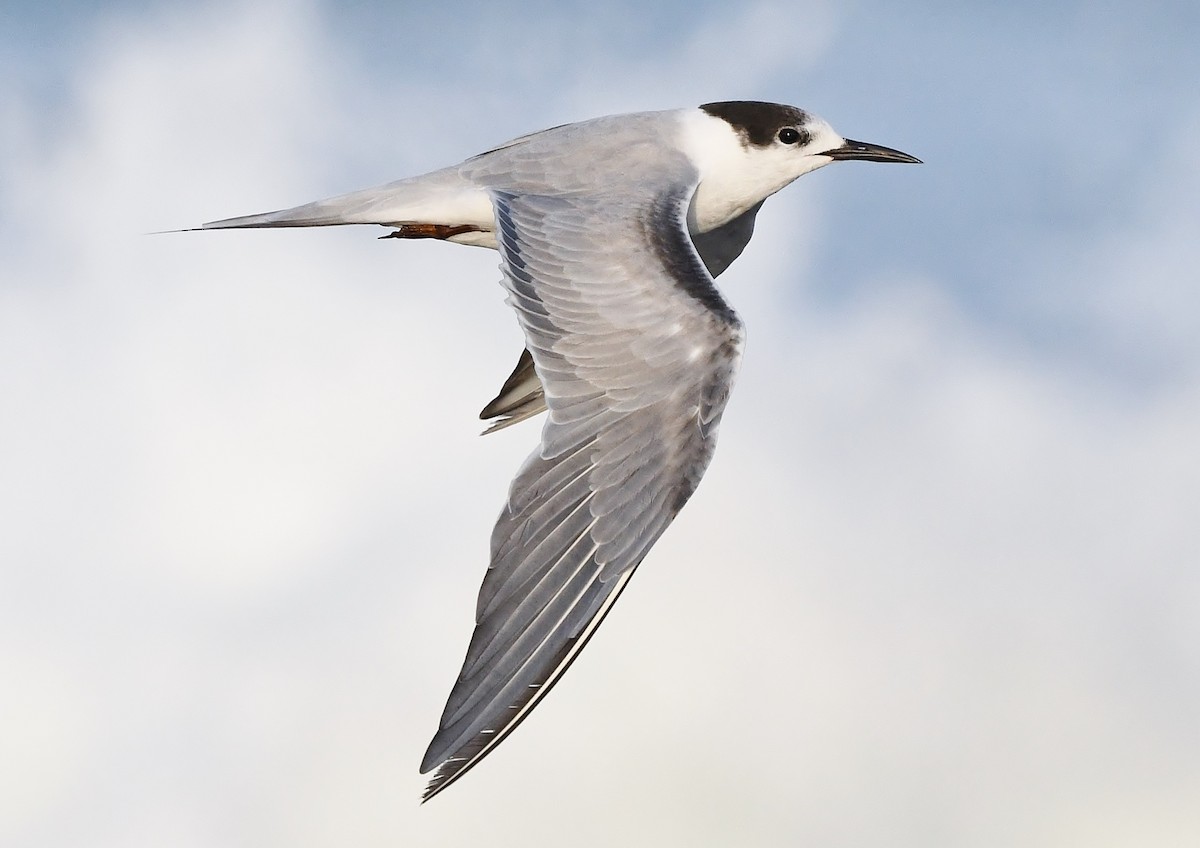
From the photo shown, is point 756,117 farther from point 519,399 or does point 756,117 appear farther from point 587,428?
point 587,428

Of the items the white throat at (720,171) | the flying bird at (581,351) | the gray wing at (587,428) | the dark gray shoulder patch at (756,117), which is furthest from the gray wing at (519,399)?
the gray wing at (587,428)

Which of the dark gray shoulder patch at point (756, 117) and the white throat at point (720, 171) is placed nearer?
the white throat at point (720, 171)

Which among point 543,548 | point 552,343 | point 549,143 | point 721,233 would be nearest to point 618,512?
point 543,548

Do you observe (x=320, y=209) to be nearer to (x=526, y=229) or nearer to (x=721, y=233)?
(x=526, y=229)

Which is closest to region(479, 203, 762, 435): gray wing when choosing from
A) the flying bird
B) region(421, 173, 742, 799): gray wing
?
the flying bird

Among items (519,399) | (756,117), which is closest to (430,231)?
(519,399)

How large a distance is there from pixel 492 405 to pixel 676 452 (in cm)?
196

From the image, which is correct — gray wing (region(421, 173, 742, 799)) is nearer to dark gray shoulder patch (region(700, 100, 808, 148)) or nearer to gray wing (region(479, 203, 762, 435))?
gray wing (region(479, 203, 762, 435))

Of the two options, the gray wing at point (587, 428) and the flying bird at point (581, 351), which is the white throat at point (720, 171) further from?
the gray wing at point (587, 428)

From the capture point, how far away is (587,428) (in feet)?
19.0

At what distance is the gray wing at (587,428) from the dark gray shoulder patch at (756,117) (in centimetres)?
144

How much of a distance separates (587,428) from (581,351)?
0.38m

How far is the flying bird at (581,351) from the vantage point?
5.21m

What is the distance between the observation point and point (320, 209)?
7.52 meters
